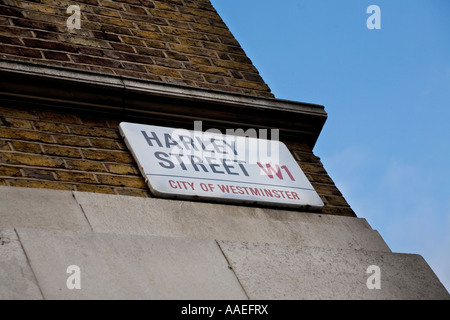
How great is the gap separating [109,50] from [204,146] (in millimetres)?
1001

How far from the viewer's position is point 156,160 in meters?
3.89

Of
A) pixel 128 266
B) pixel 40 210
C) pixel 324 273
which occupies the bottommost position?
pixel 128 266

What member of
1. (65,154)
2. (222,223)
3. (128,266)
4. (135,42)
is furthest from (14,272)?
(135,42)

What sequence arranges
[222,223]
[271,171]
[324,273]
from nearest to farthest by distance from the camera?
[324,273] < [222,223] < [271,171]

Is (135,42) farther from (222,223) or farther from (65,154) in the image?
(222,223)

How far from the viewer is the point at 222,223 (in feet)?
12.0

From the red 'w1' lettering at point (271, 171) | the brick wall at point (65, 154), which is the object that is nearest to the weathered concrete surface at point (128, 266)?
the brick wall at point (65, 154)

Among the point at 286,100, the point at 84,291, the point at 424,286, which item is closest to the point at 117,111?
the point at 286,100

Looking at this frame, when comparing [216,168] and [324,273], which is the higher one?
[216,168]

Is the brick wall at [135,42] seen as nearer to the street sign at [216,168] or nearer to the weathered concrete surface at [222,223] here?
the street sign at [216,168]

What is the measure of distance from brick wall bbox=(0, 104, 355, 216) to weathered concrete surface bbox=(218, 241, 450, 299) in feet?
1.86

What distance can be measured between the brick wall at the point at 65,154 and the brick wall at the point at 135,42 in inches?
19.4

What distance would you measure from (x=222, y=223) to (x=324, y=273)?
58cm

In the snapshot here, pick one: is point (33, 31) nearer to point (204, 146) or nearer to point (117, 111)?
point (117, 111)
